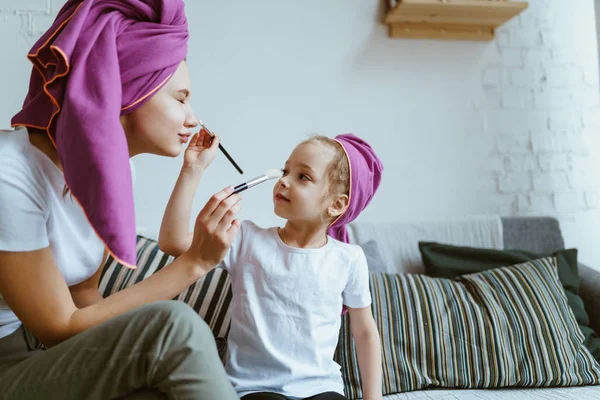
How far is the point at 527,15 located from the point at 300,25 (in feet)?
3.24

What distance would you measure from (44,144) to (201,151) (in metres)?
0.36

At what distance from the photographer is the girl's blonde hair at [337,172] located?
133 cm

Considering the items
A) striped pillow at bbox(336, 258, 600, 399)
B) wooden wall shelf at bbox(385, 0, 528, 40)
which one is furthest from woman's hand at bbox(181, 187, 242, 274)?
wooden wall shelf at bbox(385, 0, 528, 40)

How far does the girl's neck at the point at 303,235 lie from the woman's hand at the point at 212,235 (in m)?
0.27

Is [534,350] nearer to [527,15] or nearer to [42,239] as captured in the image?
[42,239]

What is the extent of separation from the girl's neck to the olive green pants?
471 millimetres

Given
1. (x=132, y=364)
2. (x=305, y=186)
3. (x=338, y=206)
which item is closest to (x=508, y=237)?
(x=338, y=206)

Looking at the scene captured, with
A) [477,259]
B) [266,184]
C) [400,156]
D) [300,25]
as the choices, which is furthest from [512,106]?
[266,184]

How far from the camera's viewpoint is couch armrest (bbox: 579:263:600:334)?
5.97 feet

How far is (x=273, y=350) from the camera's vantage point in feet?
4.03

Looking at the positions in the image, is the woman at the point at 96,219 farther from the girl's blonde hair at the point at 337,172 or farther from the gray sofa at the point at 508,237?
the gray sofa at the point at 508,237

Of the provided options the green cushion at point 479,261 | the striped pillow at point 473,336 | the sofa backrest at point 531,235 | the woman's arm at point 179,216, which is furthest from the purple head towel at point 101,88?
the sofa backrest at point 531,235

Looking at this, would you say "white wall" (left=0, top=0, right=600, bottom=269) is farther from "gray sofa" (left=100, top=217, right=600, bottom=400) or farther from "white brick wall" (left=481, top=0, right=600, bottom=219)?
"gray sofa" (left=100, top=217, right=600, bottom=400)

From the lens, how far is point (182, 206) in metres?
1.22
